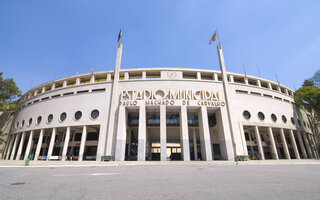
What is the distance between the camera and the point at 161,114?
90.2ft

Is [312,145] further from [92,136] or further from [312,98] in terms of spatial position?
[92,136]

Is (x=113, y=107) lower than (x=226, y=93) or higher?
lower

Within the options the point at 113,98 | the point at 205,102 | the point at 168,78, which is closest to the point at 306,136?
the point at 205,102

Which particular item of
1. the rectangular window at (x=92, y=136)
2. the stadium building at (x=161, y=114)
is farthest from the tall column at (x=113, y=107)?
the rectangular window at (x=92, y=136)

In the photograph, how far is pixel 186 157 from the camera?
2523cm

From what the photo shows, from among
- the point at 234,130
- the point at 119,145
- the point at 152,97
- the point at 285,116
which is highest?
the point at 152,97

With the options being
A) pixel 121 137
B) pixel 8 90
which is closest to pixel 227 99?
pixel 121 137

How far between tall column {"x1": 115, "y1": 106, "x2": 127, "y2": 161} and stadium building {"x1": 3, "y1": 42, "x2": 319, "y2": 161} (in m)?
0.17

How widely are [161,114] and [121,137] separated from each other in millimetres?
8407

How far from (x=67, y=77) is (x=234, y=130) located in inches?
1556

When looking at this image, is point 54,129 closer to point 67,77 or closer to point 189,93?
point 67,77

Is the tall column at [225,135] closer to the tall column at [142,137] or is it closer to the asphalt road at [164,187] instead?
the tall column at [142,137]

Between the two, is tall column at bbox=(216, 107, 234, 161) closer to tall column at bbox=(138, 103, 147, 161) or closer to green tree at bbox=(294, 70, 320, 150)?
tall column at bbox=(138, 103, 147, 161)

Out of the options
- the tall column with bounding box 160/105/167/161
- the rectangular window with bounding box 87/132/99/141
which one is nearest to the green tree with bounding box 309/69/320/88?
the tall column with bounding box 160/105/167/161
